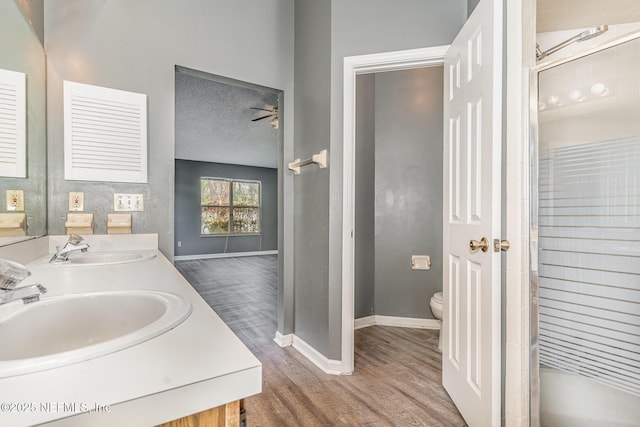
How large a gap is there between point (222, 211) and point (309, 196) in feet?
20.0

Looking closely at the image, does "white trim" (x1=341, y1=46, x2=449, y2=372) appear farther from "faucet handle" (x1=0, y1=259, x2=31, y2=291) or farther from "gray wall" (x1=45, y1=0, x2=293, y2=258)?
"faucet handle" (x1=0, y1=259, x2=31, y2=291)

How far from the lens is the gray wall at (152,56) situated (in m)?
1.69

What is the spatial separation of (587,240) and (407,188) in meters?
1.88

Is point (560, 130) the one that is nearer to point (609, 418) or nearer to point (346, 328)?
point (609, 418)

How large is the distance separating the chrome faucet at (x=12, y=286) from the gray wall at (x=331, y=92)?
5.36ft

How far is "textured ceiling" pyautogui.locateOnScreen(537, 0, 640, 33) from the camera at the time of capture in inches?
54.3

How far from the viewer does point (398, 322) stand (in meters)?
3.06

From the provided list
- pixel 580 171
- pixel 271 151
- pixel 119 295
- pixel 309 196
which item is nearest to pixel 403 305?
pixel 309 196

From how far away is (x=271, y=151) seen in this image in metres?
6.74

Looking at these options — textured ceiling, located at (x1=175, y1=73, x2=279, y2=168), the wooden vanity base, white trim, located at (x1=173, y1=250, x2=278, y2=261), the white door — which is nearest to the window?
white trim, located at (x1=173, y1=250, x2=278, y2=261)

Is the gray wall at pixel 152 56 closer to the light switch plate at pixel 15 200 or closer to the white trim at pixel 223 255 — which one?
the light switch plate at pixel 15 200

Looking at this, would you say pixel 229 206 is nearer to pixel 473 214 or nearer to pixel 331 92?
pixel 331 92

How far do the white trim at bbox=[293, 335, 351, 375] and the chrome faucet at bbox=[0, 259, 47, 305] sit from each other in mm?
1816

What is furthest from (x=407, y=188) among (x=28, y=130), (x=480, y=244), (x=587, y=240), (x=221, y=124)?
(x=221, y=124)
